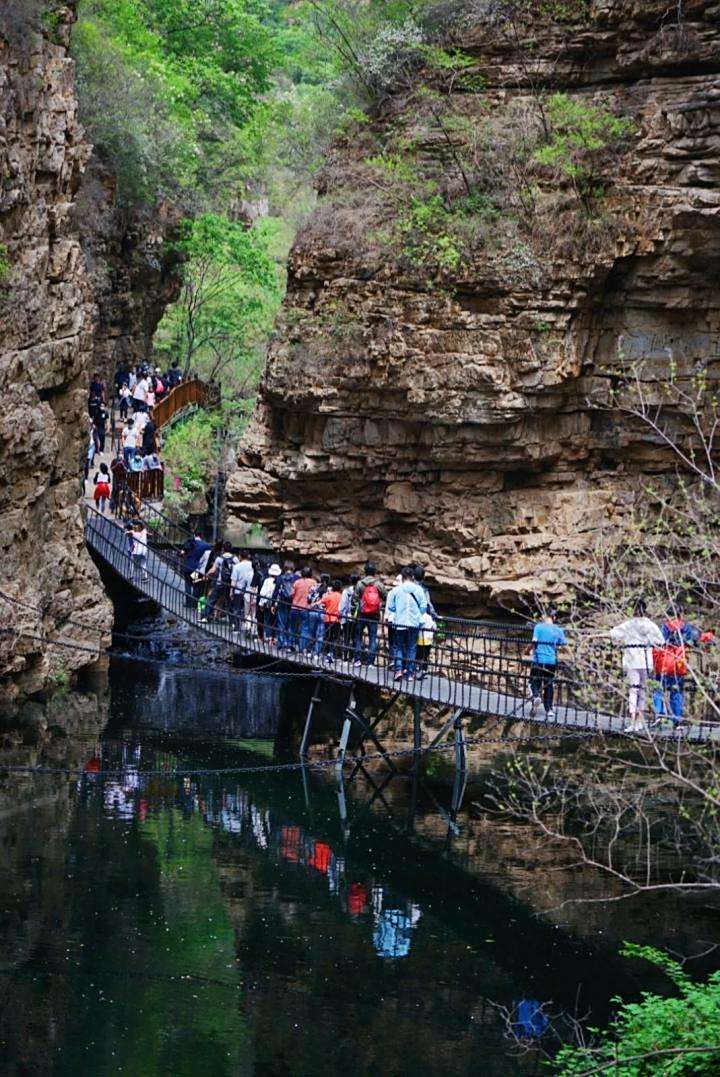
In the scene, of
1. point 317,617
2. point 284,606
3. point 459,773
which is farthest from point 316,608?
point 459,773

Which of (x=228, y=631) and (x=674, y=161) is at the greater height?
(x=674, y=161)

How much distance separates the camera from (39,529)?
2961 cm

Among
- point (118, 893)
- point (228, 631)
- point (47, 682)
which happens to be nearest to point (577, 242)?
point (228, 631)

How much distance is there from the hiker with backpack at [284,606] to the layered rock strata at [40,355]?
11.4 ft

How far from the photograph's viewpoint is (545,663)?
21.6 m

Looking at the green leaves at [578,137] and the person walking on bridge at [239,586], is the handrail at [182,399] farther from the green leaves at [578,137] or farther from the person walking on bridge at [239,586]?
the green leaves at [578,137]

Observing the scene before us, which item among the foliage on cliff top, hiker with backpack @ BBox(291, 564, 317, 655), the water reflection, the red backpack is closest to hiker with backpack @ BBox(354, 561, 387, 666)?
the red backpack

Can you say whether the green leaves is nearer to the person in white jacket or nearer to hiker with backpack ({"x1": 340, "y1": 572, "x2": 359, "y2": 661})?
hiker with backpack ({"x1": 340, "y1": 572, "x2": 359, "y2": 661})

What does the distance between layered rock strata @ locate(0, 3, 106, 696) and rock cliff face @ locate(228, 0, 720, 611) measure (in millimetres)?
4058

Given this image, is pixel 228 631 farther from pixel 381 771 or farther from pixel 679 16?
pixel 679 16

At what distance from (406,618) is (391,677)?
1.02 m

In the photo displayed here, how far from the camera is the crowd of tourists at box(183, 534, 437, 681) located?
24719mm

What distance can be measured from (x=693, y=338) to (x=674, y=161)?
3.44 m

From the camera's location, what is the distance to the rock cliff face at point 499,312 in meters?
29.3
